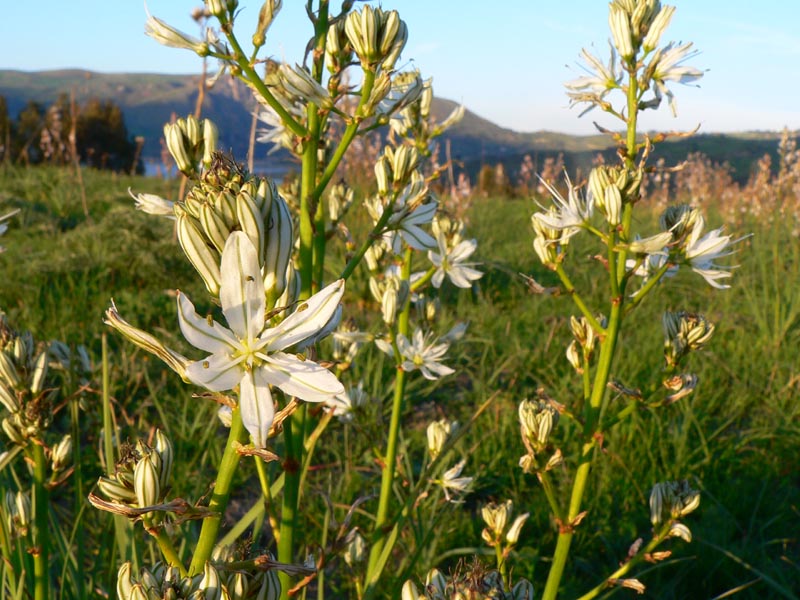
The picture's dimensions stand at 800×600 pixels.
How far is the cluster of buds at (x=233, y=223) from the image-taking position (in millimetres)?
1062

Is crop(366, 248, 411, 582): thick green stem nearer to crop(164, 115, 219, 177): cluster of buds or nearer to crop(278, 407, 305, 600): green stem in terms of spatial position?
crop(278, 407, 305, 600): green stem

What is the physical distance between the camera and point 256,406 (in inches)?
41.6

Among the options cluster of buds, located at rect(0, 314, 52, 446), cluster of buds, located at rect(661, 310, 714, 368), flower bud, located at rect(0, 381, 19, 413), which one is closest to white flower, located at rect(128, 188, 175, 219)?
Result: cluster of buds, located at rect(0, 314, 52, 446)

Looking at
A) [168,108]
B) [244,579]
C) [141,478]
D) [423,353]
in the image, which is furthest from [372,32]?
[168,108]

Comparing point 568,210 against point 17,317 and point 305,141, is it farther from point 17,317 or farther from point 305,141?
point 17,317

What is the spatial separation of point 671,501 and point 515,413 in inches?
72.6

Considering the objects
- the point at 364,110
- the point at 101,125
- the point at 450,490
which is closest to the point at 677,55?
the point at 364,110

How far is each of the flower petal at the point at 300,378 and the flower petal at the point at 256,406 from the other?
0.02 m

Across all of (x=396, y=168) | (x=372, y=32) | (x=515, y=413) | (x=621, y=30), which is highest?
(x=621, y=30)

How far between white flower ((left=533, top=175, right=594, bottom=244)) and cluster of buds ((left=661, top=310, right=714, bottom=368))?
0.40 meters

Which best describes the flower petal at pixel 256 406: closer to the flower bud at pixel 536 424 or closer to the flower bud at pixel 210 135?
the flower bud at pixel 210 135

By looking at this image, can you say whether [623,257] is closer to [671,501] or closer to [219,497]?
[671,501]

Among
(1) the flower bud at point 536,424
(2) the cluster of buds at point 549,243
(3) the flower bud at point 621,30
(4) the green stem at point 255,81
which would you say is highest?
(3) the flower bud at point 621,30

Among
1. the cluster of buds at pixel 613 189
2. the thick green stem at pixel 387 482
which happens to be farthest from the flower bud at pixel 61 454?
the cluster of buds at pixel 613 189
